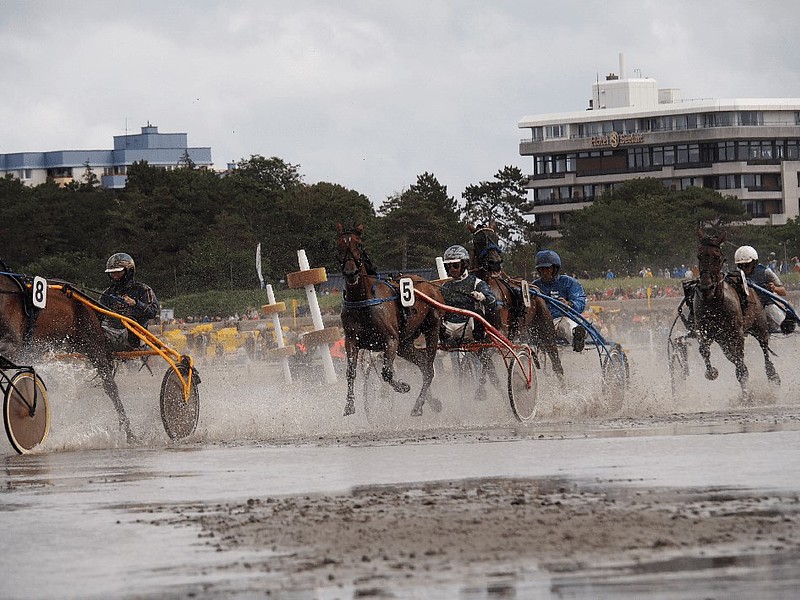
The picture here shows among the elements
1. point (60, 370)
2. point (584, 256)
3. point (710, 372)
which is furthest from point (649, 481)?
point (584, 256)

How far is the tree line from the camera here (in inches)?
3115

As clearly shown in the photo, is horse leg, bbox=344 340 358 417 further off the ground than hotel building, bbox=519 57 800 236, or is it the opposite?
hotel building, bbox=519 57 800 236

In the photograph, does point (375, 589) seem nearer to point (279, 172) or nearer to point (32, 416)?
point (32, 416)

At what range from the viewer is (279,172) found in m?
96.2

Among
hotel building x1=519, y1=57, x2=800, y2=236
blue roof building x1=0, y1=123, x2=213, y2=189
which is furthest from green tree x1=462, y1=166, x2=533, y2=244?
blue roof building x1=0, y1=123, x2=213, y2=189

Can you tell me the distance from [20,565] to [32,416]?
285 inches

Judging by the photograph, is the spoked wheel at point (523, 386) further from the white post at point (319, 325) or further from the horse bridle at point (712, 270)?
the white post at point (319, 325)

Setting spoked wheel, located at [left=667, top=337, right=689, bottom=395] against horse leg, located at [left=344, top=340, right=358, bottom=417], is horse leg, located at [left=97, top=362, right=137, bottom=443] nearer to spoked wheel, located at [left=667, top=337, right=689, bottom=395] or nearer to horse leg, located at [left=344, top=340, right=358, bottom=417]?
horse leg, located at [left=344, top=340, right=358, bottom=417]

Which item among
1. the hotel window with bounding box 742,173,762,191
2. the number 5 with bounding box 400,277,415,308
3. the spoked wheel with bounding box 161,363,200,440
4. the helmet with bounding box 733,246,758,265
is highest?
the hotel window with bounding box 742,173,762,191

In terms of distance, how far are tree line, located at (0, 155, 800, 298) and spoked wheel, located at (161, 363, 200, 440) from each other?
54089 mm

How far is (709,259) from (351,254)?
4272 mm

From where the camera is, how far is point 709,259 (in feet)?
60.9

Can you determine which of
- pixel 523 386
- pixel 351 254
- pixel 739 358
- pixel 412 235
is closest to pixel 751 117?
pixel 412 235

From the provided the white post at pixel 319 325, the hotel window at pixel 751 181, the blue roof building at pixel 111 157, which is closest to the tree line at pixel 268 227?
the hotel window at pixel 751 181
